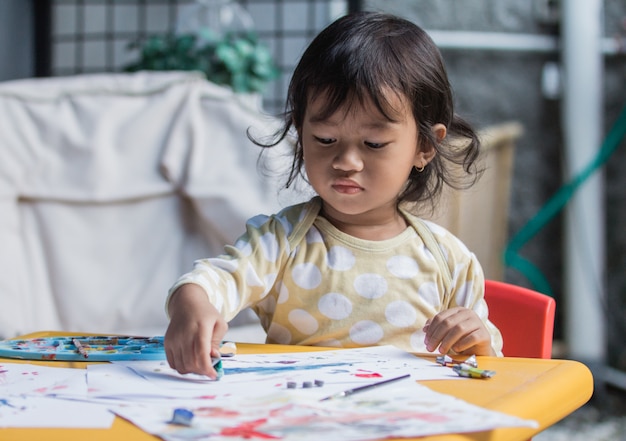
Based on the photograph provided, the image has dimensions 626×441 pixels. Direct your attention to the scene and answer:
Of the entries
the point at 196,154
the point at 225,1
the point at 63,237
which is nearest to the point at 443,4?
the point at 225,1

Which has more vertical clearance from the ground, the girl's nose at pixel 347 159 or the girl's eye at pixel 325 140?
the girl's eye at pixel 325 140

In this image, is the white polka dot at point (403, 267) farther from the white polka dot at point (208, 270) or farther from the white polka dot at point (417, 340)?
the white polka dot at point (208, 270)

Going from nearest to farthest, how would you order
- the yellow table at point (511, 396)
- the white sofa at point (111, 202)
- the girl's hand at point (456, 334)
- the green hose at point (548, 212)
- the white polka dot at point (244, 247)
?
the yellow table at point (511, 396) → the girl's hand at point (456, 334) → the white polka dot at point (244, 247) → the white sofa at point (111, 202) → the green hose at point (548, 212)

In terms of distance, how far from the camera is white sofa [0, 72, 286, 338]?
1.76m

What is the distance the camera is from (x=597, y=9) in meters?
2.52

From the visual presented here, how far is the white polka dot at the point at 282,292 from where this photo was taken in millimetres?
945

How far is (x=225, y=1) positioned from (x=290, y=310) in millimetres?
1926

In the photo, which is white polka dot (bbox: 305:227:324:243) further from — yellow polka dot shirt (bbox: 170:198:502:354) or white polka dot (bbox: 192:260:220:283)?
white polka dot (bbox: 192:260:220:283)

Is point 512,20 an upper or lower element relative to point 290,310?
upper

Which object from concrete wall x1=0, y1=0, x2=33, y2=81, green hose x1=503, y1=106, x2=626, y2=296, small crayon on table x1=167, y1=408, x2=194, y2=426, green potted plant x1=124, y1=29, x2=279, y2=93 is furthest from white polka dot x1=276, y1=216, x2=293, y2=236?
concrete wall x1=0, y1=0, x2=33, y2=81

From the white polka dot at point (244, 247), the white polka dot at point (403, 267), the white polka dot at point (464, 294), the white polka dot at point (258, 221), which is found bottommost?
the white polka dot at point (464, 294)

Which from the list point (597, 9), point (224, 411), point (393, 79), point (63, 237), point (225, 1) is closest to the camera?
point (224, 411)

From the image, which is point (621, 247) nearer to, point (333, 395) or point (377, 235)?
point (377, 235)

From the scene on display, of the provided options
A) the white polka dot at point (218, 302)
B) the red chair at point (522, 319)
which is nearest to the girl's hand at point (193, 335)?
the white polka dot at point (218, 302)
